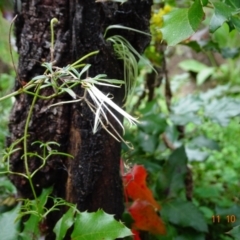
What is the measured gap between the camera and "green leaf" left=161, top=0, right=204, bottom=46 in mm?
689

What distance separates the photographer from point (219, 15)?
672 millimetres

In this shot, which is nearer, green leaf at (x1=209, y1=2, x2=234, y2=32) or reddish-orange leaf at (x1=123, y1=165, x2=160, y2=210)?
green leaf at (x1=209, y1=2, x2=234, y2=32)

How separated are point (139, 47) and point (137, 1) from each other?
0.35 feet

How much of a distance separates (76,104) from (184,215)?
47 centimetres

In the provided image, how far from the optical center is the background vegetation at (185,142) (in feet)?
2.38

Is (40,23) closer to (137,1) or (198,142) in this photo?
(137,1)

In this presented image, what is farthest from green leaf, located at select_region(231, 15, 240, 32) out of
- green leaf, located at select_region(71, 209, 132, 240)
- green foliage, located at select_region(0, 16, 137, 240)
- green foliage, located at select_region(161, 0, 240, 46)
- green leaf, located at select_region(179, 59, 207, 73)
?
green leaf, located at select_region(179, 59, 207, 73)

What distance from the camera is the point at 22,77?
94 centimetres

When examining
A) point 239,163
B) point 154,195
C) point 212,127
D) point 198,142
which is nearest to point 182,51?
point 212,127

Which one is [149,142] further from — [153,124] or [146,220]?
[146,220]

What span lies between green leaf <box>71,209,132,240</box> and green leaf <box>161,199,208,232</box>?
0.44 metres

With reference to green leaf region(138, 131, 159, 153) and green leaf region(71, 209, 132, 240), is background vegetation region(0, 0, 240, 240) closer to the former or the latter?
green leaf region(138, 131, 159, 153)

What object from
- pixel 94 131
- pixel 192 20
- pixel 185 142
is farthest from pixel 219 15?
pixel 185 142

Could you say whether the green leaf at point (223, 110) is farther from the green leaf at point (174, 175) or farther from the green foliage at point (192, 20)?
the green foliage at point (192, 20)
